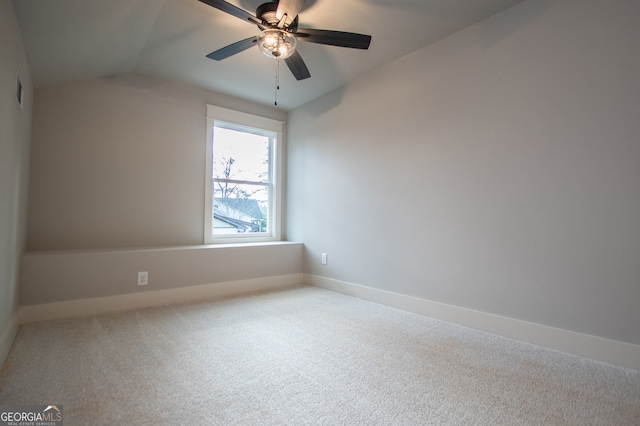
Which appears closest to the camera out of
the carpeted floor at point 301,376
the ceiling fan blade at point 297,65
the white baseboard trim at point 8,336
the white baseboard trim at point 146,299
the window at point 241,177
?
the carpeted floor at point 301,376

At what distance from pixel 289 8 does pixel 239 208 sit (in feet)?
8.69

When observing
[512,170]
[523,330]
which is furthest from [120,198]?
[523,330]

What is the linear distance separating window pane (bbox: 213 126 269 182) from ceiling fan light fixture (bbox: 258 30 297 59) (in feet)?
6.26

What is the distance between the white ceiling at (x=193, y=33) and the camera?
204cm

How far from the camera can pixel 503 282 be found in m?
2.35

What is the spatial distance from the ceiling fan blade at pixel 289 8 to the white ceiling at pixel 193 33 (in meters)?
0.40

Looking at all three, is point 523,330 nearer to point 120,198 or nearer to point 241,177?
point 241,177

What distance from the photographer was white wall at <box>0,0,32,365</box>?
1.68 m

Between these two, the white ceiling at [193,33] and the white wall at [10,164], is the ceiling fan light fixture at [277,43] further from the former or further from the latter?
the white wall at [10,164]

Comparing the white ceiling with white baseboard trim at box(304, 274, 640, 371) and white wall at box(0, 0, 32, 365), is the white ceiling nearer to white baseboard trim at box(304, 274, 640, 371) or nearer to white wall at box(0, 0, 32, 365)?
white wall at box(0, 0, 32, 365)

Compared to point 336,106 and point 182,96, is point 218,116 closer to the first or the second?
point 182,96

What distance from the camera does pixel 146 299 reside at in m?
3.01

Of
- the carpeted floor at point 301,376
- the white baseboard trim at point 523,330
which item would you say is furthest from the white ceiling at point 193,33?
the white baseboard trim at point 523,330

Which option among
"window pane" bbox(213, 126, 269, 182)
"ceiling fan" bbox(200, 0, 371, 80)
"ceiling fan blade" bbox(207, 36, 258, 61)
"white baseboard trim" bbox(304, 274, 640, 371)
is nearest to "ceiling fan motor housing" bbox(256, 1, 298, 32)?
"ceiling fan" bbox(200, 0, 371, 80)
